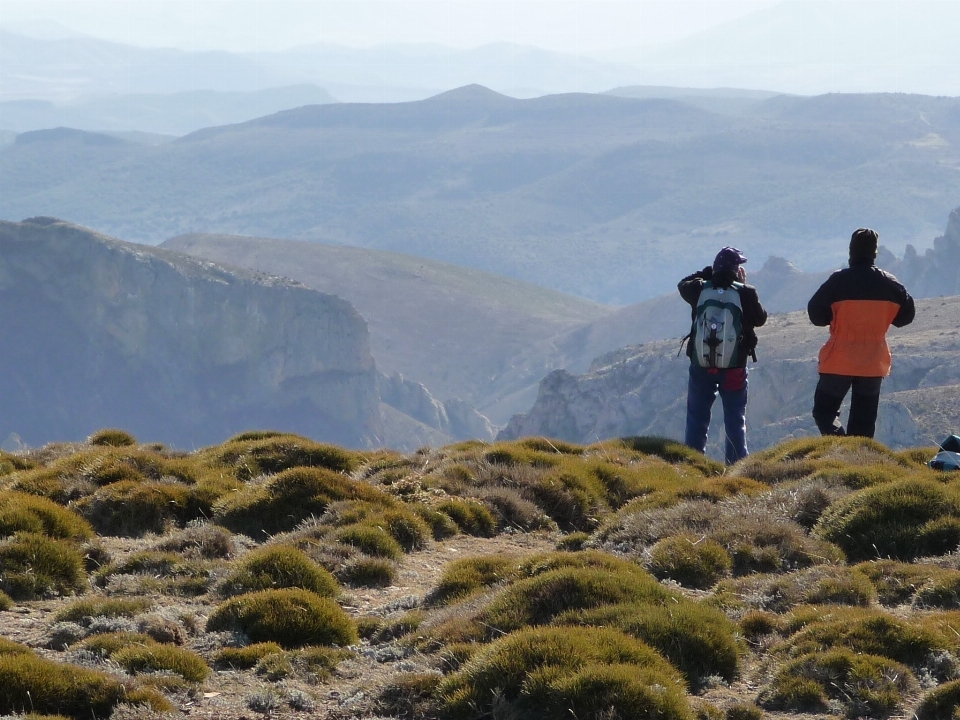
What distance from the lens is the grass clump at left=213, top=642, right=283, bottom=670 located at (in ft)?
25.6

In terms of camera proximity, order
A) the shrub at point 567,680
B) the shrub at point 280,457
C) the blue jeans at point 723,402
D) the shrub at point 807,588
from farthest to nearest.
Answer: the blue jeans at point 723,402, the shrub at point 280,457, the shrub at point 807,588, the shrub at point 567,680

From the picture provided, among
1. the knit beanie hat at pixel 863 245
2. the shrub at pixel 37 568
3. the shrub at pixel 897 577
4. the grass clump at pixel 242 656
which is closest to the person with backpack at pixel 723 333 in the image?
the knit beanie hat at pixel 863 245

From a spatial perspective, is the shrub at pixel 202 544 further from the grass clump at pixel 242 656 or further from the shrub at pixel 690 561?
the shrub at pixel 690 561

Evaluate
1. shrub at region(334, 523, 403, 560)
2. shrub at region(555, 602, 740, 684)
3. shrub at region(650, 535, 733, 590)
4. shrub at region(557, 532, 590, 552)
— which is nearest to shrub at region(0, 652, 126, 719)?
shrub at region(555, 602, 740, 684)

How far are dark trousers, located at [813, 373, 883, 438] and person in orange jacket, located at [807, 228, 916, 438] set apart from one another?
14 millimetres

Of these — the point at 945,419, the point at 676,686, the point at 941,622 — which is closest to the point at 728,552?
the point at 941,622

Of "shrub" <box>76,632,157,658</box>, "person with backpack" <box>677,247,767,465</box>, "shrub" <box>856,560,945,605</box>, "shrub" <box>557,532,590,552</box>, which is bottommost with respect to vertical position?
"shrub" <box>557,532,590,552</box>

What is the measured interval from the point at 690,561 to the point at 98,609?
5.09m

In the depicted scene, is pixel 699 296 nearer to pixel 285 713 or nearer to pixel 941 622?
pixel 941 622

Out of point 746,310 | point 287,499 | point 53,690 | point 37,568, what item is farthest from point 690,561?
point 746,310

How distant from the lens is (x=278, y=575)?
31.3 feet

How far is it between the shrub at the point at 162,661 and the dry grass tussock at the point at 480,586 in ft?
0.07

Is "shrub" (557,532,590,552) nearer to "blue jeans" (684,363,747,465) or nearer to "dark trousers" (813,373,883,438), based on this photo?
"dark trousers" (813,373,883,438)

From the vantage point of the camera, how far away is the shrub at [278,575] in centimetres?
939
